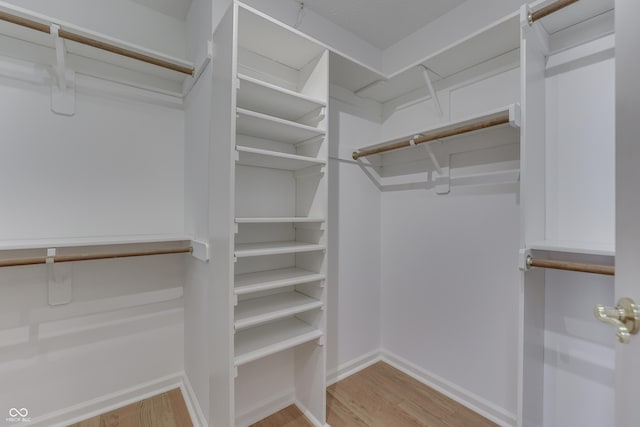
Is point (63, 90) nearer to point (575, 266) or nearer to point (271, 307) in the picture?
point (271, 307)

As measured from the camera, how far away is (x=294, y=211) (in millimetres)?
1859

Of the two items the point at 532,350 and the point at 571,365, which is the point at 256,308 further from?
the point at 571,365

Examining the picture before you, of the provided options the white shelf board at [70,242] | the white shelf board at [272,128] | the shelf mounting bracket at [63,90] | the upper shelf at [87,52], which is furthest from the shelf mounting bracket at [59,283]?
the white shelf board at [272,128]

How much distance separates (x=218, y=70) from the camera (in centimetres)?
137

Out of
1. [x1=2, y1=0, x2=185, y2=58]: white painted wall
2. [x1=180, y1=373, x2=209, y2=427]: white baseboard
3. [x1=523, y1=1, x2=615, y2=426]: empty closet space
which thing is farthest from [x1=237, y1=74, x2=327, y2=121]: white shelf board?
[x1=180, y1=373, x2=209, y2=427]: white baseboard

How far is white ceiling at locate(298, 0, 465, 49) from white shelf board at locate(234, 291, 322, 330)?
6.31 feet

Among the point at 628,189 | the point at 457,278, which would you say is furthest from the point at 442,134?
the point at 628,189

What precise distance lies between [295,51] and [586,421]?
2.46 metres

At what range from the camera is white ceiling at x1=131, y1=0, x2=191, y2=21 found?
171 cm

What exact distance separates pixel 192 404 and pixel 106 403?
0.51 metres

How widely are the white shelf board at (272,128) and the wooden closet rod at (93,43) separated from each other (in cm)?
54

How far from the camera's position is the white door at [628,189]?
1.80ft

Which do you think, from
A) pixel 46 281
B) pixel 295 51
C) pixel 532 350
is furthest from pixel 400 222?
pixel 46 281

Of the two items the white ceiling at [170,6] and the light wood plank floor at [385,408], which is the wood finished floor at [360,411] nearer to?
the light wood plank floor at [385,408]
